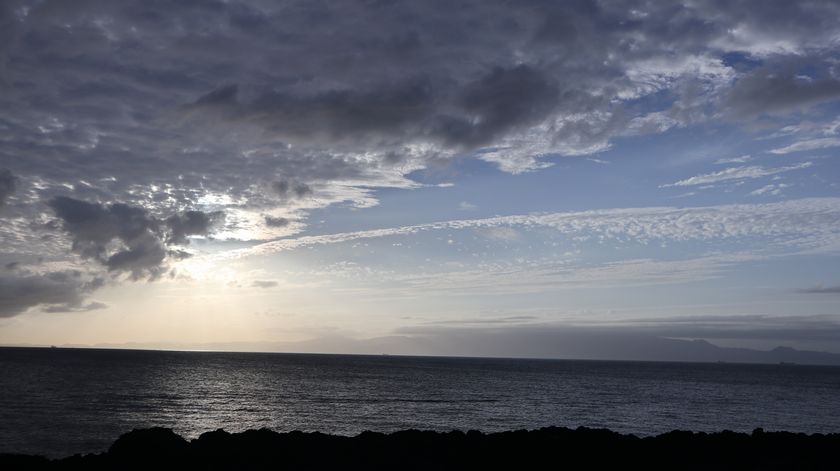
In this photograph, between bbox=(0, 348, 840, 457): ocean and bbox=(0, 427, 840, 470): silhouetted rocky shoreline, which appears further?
bbox=(0, 348, 840, 457): ocean

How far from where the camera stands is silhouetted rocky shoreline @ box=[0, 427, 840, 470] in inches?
979

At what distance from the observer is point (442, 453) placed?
87.5 ft

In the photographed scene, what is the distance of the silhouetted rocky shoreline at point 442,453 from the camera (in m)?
24.9

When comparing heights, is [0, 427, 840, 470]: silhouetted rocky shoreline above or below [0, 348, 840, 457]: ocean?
above

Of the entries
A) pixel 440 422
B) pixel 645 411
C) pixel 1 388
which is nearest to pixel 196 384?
pixel 1 388

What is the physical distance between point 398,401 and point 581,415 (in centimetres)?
2273

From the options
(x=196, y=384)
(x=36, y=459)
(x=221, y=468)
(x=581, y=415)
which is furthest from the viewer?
(x=196, y=384)

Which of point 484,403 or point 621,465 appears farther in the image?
point 484,403

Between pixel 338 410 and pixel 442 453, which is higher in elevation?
pixel 442 453

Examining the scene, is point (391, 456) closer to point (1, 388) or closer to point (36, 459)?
point (36, 459)

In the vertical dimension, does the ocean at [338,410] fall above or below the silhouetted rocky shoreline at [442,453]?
below

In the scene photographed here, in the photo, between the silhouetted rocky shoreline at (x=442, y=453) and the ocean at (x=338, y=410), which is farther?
the ocean at (x=338, y=410)

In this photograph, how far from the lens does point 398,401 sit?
8069 centimetres

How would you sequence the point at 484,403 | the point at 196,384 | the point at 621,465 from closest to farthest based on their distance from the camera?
the point at 621,465, the point at 484,403, the point at 196,384
